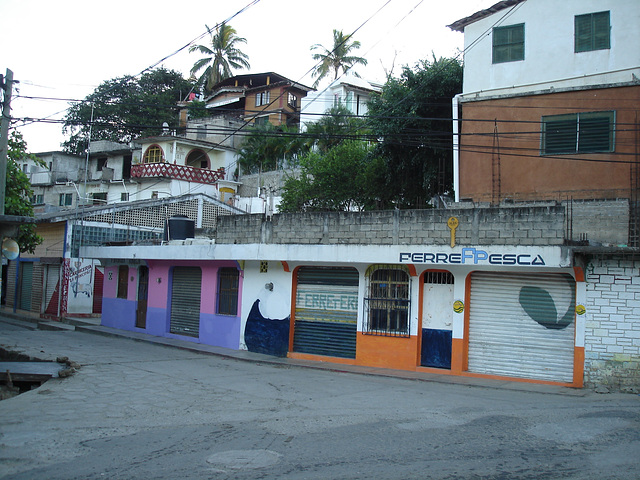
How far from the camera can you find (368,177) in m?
24.8

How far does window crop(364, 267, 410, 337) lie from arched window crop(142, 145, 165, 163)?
100ft

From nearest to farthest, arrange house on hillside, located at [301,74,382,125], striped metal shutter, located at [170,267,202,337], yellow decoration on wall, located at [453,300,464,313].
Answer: yellow decoration on wall, located at [453,300,464,313]
striped metal shutter, located at [170,267,202,337]
house on hillside, located at [301,74,382,125]

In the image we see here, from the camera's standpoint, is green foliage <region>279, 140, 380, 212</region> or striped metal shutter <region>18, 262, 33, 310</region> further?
striped metal shutter <region>18, 262, 33, 310</region>

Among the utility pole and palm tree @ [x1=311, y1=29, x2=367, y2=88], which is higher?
palm tree @ [x1=311, y1=29, x2=367, y2=88]

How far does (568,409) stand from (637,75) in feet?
35.9

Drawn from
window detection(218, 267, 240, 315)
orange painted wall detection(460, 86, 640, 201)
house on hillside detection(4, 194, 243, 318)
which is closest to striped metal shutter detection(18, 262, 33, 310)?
house on hillside detection(4, 194, 243, 318)

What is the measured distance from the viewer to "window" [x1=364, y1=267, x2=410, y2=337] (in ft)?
46.9

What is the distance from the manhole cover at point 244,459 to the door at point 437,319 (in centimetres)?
756

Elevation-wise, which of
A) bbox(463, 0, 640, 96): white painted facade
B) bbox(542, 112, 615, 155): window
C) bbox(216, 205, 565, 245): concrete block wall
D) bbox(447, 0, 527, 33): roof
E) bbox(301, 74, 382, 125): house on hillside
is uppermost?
bbox(301, 74, 382, 125): house on hillside

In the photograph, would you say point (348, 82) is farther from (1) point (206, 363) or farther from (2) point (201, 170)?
(1) point (206, 363)

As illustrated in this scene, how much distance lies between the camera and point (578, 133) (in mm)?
16438

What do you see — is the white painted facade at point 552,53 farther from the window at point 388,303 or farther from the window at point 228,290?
the window at point 228,290

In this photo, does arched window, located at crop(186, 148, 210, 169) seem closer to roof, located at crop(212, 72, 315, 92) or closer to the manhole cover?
roof, located at crop(212, 72, 315, 92)

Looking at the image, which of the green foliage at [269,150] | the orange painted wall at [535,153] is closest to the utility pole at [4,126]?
the orange painted wall at [535,153]
